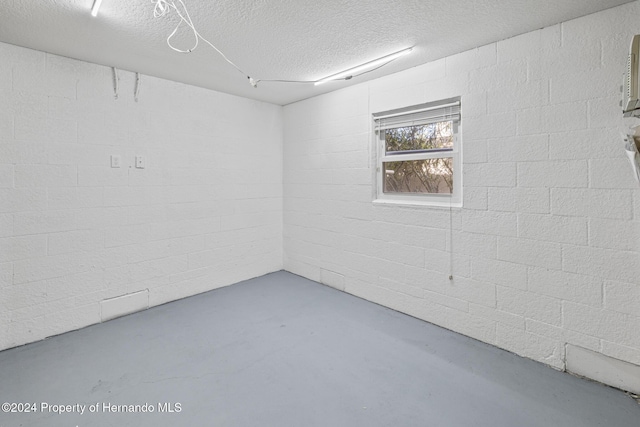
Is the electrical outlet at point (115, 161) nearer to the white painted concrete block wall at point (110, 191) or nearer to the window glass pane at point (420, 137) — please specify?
the white painted concrete block wall at point (110, 191)

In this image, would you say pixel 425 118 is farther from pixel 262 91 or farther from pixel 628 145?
pixel 262 91

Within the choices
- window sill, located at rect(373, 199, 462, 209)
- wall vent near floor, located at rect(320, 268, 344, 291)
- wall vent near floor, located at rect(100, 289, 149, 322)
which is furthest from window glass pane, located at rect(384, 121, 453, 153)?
wall vent near floor, located at rect(100, 289, 149, 322)

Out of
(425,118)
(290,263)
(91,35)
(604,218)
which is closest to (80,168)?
(91,35)

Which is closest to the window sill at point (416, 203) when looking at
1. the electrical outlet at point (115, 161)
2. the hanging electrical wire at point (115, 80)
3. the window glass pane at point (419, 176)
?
the window glass pane at point (419, 176)

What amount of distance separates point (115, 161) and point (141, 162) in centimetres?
23

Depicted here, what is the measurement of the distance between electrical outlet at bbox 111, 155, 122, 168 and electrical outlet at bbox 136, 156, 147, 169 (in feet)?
0.50

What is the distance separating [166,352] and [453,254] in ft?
8.08

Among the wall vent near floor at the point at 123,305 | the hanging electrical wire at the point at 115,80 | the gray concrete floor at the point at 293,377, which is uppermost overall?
the hanging electrical wire at the point at 115,80

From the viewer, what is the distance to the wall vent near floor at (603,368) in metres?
1.91

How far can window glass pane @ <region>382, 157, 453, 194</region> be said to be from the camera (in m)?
2.83

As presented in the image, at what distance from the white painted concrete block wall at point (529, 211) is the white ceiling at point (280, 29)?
0.70 ft

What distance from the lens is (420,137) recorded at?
3.01 metres

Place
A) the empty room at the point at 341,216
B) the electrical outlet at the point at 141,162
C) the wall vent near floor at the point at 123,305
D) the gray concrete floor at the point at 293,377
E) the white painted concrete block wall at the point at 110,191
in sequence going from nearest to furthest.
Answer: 1. the gray concrete floor at the point at 293,377
2. the empty room at the point at 341,216
3. the white painted concrete block wall at the point at 110,191
4. the wall vent near floor at the point at 123,305
5. the electrical outlet at the point at 141,162

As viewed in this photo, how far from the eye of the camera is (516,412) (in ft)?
5.80
